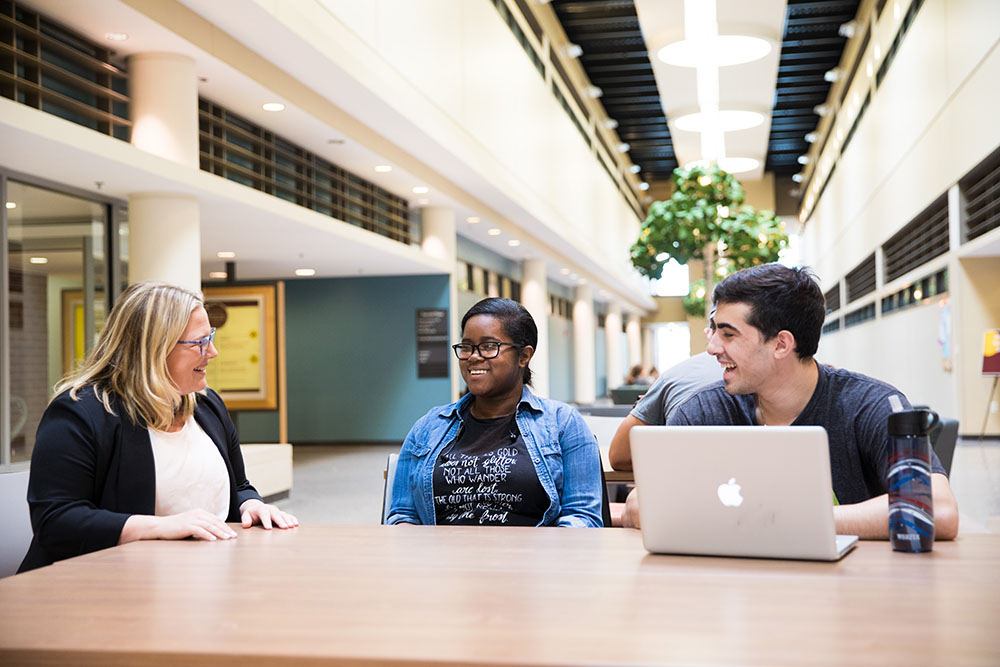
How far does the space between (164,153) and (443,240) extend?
6806mm

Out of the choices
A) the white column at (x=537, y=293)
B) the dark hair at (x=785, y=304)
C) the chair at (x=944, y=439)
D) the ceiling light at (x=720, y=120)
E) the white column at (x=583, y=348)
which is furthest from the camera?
the white column at (x=583, y=348)

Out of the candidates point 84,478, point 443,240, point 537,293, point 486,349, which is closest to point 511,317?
point 486,349

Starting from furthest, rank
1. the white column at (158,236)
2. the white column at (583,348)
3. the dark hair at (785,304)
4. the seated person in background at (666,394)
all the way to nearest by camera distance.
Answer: the white column at (583,348), the white column at (158,236), the seated person in background at (666,394), the dark hair at (785,304)

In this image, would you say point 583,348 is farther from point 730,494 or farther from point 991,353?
point 730,494

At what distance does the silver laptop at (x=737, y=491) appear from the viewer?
1.79 meters

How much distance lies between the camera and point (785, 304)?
7.79 ft

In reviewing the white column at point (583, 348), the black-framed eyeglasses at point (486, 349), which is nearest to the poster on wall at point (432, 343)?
the white column at point (583, 348)

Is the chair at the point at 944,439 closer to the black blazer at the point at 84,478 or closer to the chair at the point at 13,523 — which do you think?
the black blazer at the point at 84,478

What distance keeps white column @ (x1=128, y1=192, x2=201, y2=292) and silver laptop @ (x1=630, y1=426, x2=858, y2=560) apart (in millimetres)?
5826

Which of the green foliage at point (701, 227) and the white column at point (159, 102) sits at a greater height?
the white column at point (159, 102)

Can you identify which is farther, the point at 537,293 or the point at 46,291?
the point at 537,293

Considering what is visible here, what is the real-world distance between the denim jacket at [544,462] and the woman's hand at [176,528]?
2.01 ft

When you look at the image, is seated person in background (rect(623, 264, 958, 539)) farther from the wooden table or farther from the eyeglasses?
the eyeglasses

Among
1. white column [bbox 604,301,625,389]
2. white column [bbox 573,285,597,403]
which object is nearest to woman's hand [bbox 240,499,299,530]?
white column [bbox 573,285,597,403]
